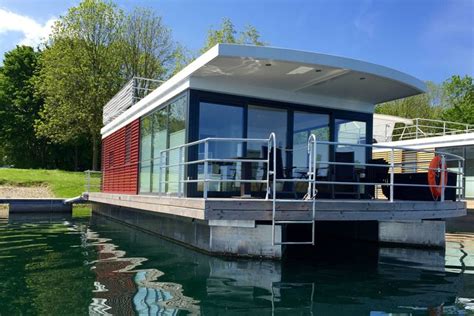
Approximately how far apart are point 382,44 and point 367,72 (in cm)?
2390

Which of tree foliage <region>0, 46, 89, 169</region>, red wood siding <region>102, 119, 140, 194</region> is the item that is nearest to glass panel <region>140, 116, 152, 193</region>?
red wood siding <region>102, 119, 140, 194</region>

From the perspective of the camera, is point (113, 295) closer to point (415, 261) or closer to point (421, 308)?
point (421, 308)

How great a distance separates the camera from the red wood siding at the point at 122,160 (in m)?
13.9

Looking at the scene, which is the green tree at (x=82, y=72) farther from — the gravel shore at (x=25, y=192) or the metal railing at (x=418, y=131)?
the metal railing at (x=418, y=131)

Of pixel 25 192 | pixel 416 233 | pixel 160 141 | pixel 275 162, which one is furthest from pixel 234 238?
pixel 25 192

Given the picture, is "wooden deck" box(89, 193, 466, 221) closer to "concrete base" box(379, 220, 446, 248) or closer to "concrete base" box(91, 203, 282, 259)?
"concrete base" box(91, 203, 282, 259)

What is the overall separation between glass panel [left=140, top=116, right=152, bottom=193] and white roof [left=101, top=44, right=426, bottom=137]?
885 millimetres

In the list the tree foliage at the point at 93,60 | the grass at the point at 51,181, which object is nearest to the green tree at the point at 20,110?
the tree foliage at the point at 93,60

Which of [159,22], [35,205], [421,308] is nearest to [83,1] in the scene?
[159,22]

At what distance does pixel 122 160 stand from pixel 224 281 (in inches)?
381

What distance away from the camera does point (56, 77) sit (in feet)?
103

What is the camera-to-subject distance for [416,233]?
32.6ft

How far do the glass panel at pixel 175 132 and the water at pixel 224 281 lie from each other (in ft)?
4.76

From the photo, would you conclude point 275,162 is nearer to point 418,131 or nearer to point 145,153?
point 145,153
